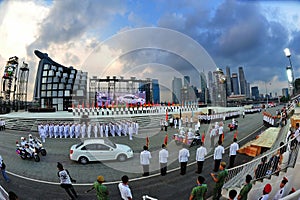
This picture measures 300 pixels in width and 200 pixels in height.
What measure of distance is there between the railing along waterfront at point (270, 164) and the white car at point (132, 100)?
18854 millimetres

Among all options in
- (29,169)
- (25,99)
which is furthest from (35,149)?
(25,99)

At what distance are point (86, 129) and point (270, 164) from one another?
11562 mm

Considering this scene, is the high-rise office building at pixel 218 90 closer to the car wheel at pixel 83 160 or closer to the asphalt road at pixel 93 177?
the asphalt road at pixel 93 177

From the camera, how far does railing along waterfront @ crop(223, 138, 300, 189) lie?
14.0 feet

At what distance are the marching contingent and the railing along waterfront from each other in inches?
316

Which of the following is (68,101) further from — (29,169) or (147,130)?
(29,169)

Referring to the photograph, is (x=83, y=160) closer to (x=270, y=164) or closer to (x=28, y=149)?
(x=28, y=149)

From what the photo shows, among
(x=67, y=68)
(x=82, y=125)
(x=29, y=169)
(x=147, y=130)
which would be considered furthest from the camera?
(x=67, y=68)

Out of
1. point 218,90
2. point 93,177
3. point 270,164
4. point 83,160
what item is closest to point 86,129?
point 83,160

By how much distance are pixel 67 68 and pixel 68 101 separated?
6.34 metres

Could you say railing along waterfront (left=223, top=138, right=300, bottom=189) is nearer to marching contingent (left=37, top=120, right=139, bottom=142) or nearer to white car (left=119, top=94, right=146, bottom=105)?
marching contingent (left=37, top=120, right=139, bottom=142)

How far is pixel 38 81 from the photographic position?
97.1ft

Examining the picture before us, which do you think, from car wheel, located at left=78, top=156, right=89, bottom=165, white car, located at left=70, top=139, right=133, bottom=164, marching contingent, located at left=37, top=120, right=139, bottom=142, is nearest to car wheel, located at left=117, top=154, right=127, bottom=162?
white car, located at left=70, top=139, right=133, bottom=164

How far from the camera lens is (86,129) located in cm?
1302
